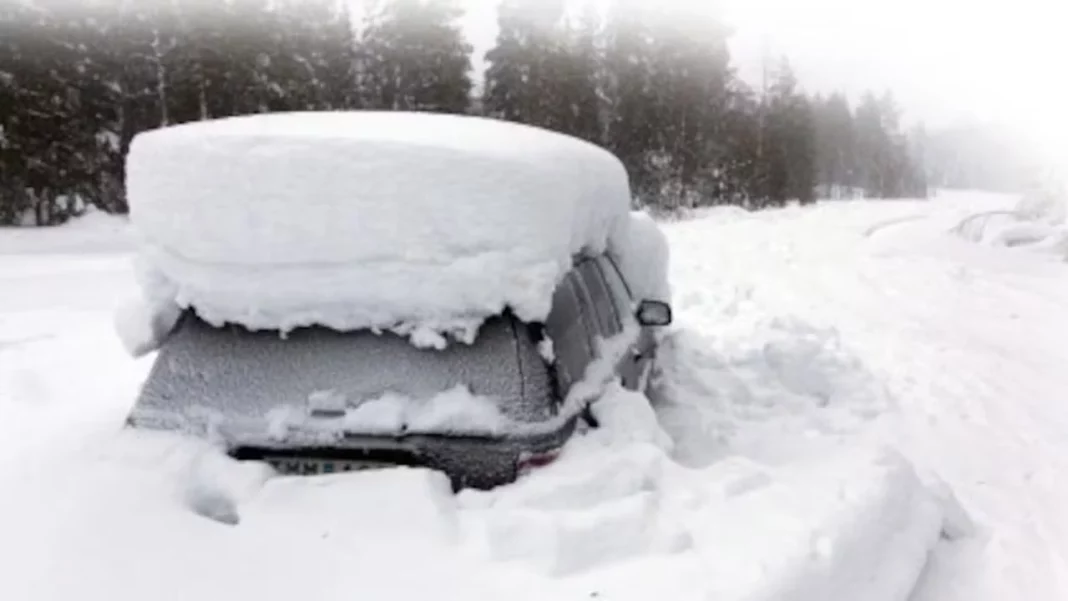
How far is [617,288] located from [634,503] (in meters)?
2.19

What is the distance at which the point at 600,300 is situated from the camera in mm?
4574

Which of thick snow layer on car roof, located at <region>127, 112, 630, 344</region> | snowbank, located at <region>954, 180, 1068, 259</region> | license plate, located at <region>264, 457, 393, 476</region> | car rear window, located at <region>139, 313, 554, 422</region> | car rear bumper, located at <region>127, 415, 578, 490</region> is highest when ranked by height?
thick snow layer on car roof, located at <region>127, 112, 630, 344</region>

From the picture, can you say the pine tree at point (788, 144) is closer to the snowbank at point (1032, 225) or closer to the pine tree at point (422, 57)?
the snowbank at point (1032, 225)

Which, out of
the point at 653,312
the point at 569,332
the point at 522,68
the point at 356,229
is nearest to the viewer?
the point at 356,229

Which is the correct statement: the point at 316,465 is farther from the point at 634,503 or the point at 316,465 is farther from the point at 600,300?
the point at 600,300

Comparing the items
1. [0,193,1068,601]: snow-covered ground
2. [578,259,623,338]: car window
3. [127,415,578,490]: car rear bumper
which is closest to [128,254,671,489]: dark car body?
[127,415,578,490]: car rear bumper

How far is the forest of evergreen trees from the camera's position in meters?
30.8

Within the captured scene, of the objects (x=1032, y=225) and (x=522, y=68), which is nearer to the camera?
(x=1032, y=225)

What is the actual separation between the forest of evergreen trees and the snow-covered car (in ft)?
101

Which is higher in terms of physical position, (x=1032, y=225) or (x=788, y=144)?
(x=788, y=144)

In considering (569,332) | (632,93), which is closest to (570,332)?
(569,332)

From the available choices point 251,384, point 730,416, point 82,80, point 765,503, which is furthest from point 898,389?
point 82,80

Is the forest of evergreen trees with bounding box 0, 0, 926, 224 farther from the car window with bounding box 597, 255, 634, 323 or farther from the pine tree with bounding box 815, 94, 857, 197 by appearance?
the pine tree with bounding box 815, 94, 857, 197

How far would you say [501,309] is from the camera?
130 inches
